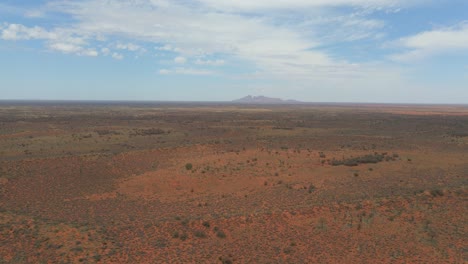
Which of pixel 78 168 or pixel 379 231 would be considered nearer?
pixel 379 231

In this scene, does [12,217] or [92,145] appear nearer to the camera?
[12,217]

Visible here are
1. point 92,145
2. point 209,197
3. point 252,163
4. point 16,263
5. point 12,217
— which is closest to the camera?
point 16,263

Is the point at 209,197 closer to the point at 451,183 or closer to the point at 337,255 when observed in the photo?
the point at 337,255

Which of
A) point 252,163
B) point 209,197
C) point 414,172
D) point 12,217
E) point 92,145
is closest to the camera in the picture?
point 12,217

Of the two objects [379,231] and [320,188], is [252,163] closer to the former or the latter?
[320,188]

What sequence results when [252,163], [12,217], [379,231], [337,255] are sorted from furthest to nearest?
[252,163] → [12,217] → [379,231] → [337,255]

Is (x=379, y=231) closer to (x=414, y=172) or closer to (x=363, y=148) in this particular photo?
(x=414, y=172)

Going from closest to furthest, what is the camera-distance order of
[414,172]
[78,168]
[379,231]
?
[379,231] → [414,172] → [78,168]

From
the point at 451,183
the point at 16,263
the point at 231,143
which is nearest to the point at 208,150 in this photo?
the point at 231,143

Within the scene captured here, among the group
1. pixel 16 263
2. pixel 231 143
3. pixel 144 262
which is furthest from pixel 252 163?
pixel 16 263
